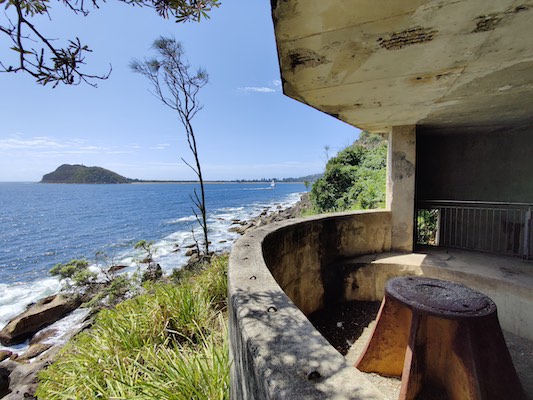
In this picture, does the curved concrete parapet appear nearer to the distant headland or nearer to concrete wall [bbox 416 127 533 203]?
concrete wall [bbox 416 127 533 203]

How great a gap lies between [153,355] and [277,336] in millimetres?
1777

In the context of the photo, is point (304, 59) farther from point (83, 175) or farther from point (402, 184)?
point (83, 175)

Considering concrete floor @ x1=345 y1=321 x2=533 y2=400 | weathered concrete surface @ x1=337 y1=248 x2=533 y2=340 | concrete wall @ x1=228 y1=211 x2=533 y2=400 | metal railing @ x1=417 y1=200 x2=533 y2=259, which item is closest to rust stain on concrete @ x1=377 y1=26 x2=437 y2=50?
concrete wall @ x1=228 y1=211 x2=533 y2=400

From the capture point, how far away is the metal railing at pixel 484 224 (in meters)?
5.22

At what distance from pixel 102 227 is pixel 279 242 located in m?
35.5

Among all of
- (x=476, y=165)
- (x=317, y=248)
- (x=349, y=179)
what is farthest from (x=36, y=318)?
(x=476, y=165)

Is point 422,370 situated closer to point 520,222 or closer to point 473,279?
point 473,279

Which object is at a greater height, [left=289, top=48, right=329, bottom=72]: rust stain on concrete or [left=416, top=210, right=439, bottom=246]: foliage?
[left=289, top=48, right=329, bottom=72]: rust stain on concrete

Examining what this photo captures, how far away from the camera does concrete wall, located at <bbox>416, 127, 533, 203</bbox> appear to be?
5.53 meters

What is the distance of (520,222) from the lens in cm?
535

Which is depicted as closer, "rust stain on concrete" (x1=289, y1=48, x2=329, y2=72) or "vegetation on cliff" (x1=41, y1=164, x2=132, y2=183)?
"rust stain on concrete" (x1=289, y1=48, x2=329, y2=72)

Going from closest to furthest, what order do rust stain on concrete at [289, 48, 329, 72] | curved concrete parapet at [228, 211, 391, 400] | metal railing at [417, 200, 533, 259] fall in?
curved concrete parapet at [228, 211, 391, 400] < rust stain on concrete at [289, 48, 329, 72] < metal railing at [417, 200, 533, 259]

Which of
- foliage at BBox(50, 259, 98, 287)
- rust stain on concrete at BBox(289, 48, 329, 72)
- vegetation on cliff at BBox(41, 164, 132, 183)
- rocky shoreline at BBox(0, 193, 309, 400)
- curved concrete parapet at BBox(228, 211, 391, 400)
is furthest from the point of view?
vegetation on cliff at BBox(41, 164, 132, 183)

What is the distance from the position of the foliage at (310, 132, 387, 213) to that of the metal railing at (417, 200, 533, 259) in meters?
4.06
